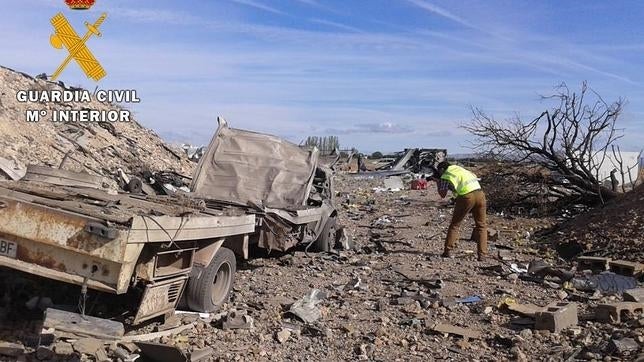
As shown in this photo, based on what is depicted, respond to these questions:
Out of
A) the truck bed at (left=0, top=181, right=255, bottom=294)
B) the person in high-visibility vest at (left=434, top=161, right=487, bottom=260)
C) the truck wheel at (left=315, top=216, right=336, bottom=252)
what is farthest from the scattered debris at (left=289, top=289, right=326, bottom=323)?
the person in high-visibility vest at (left=434, top=161, right=487, bottom=260)

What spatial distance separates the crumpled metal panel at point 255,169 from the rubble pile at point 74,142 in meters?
3.58

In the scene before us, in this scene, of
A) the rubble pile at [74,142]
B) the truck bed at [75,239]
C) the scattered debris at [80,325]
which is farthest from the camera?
the rubble pile at [74,142]

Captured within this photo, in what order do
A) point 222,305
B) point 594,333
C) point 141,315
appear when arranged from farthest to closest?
point 222,305 < point 594,333 < point 141,315

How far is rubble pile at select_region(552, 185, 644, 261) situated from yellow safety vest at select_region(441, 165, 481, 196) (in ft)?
6.78

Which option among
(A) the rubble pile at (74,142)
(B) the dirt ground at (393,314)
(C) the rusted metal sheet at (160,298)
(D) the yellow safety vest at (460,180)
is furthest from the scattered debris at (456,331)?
(A) the rubble pile at (74,142)

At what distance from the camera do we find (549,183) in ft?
48.2

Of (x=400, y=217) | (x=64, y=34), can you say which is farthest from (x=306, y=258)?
(x=64, y=34)

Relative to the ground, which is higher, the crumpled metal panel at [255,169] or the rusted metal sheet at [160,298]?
the crumpled metal panel at [255,169]

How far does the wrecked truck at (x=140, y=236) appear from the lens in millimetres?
4316

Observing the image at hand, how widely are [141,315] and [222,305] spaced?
1470 millimetres

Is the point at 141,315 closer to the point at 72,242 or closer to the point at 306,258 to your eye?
the point at 72,242

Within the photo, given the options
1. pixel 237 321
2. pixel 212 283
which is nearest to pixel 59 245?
pixel 212 283

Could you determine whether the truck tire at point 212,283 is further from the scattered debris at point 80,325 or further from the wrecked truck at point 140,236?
the scattered debris at point 80,325

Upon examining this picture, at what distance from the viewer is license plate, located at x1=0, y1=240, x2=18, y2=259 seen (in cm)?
445
